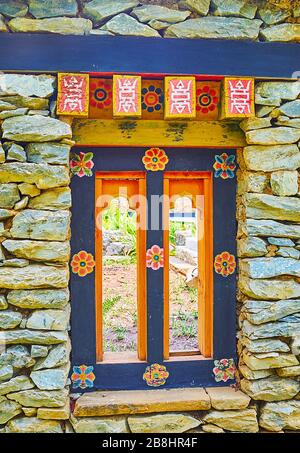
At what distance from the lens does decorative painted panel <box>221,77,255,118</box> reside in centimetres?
235

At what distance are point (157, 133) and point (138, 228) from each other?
0.61 metres

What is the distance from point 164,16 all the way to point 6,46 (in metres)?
0.89

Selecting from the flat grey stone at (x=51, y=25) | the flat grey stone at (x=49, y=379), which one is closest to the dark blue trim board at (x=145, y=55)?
the flat grey stone at (x=51, y=25)

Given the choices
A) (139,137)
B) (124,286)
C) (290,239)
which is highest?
(139,137)

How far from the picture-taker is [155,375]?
102 inches

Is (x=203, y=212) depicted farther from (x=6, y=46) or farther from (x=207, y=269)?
(x=6, y=46)

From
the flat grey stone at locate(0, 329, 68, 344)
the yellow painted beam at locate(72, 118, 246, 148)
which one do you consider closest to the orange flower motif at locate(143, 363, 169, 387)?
the flat grey stone at locate(0, 329, 68, 344)

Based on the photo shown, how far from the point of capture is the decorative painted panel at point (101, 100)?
8.06 ft

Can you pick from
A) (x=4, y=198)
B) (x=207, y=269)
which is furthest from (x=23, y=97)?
(x=207, y=269)

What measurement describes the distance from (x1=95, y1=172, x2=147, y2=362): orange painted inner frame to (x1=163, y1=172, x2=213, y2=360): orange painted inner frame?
0.46 feet

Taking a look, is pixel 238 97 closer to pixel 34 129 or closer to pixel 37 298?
pixel 34 129

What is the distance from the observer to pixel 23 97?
2.25 metres

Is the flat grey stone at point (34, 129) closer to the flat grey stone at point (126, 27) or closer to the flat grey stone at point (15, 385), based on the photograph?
the flat grey stone at point (126, 27)

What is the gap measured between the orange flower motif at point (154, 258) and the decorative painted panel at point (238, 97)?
921mm
